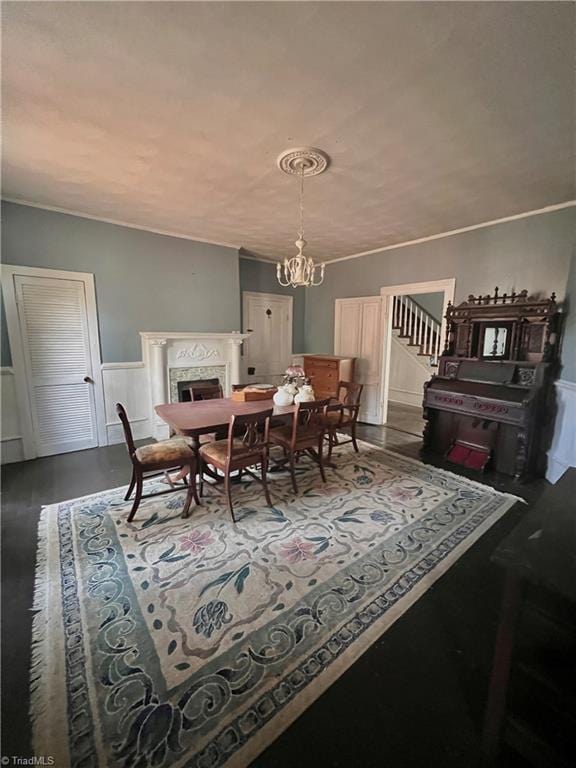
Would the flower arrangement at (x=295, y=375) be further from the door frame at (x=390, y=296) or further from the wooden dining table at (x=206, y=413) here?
the door frame at (x=390, y=296)

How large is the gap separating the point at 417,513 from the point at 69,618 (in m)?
2.40

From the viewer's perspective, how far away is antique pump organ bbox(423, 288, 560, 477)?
10.1 ft

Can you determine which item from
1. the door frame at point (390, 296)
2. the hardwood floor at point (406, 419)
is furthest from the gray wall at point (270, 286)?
the hardwood floor at point (406, 419)

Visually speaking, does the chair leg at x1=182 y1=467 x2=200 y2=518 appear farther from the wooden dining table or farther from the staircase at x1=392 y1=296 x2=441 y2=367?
the staircase at x1=392 y1=296 x2=441 y2=367

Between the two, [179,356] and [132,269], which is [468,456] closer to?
[179,356]

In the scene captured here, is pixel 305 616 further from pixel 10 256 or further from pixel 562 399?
pixel 10 256

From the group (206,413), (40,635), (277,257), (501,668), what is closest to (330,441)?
(206,413)

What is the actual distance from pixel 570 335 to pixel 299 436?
2805 mm

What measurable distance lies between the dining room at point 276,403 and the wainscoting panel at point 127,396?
0.04m

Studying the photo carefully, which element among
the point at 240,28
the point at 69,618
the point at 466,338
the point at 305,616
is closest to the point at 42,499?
the point at 69,618

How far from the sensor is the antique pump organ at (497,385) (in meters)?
3.09

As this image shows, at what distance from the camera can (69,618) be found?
63.2 inches

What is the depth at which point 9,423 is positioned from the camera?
134 inches

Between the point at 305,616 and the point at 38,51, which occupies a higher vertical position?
the point at 38,51
